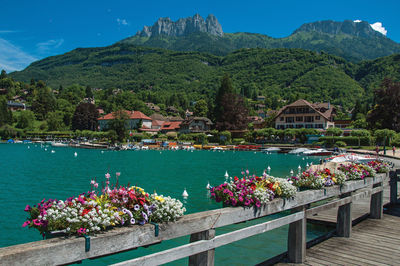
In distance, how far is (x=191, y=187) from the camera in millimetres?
29578

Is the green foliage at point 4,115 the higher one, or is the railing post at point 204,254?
the green foliage at point 4,115

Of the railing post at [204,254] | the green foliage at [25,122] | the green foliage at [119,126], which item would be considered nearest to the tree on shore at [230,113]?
the green foliage at [119,126]

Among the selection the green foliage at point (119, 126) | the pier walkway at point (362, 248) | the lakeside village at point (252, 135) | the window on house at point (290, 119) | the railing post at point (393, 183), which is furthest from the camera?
the green foliage at point (119, 126)

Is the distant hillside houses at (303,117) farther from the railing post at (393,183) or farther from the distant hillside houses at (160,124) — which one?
the railing post at (393,183)

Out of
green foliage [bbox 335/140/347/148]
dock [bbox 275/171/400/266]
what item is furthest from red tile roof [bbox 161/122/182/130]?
dock [bbox 275/171/400/266]

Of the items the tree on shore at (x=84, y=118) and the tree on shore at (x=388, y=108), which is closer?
the tree on shore at (x=388, y=108)

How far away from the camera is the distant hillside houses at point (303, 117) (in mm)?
89500

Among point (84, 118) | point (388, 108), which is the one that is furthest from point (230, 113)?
point (84, 118)

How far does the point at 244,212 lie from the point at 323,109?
10336 centimetres

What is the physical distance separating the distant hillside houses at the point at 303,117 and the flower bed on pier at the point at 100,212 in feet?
299

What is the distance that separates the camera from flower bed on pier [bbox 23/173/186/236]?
3.43m

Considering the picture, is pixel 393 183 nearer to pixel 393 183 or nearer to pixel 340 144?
pixel 393 183

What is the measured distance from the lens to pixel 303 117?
9275 centimetres

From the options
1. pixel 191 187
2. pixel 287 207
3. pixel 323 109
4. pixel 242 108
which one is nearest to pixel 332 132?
pixel 323 109
